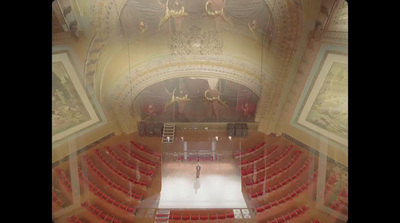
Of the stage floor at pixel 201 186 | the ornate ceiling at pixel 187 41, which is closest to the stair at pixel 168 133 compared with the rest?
the stage floor at pixel 201 186

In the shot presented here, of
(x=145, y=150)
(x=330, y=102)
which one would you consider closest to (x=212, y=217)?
(x=145, y=150)

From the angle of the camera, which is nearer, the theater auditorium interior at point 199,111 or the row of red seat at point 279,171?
the theater auditorium interior at point 199,111

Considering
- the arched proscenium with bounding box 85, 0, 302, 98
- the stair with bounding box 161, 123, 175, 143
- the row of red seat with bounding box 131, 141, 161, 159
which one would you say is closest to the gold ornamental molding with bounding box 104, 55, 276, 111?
the arched proscenium with bounding box 85, 0, 302, 98

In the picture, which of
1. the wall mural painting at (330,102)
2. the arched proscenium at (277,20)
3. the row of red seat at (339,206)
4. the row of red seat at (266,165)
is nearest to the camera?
the arched proscenium at (277,20)

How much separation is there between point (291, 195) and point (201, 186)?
5.11 ft

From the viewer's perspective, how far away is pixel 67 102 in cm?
521

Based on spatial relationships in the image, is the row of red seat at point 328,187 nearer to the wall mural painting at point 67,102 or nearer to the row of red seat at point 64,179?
the wall mural painting at point 67,102

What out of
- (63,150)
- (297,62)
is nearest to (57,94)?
(63,150)

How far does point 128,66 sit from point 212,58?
141 centimetres

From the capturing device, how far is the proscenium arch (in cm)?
549

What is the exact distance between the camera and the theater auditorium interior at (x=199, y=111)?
5090mm

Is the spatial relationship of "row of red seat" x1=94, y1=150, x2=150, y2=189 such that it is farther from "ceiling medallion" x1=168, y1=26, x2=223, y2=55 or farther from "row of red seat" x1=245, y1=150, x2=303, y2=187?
"ceiling medallion" x1=168, y1=26, x2=223, y2=55

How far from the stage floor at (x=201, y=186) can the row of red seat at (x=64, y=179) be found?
4.94ft

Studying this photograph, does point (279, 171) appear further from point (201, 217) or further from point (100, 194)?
point (100, 194)
